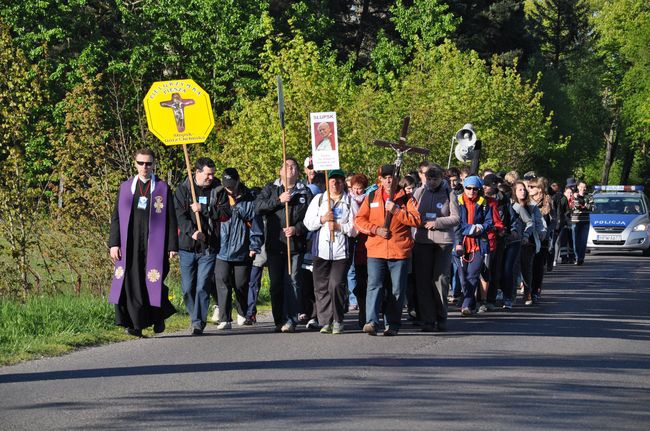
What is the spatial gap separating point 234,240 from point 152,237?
147cm

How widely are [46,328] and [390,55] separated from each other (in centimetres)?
4669

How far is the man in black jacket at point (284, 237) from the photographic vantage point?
1582cm

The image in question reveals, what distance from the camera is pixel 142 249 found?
15008 millimetres

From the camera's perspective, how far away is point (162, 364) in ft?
41.0

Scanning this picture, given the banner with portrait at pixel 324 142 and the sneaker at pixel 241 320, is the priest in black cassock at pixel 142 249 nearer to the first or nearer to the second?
the sneaker at pixel 241 320

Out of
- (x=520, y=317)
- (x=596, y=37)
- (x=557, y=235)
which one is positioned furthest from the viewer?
(x=596, y=37)

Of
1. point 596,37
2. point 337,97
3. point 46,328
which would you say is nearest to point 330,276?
point 46,328

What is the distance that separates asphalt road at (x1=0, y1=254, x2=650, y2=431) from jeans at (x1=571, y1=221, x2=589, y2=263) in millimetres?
15666

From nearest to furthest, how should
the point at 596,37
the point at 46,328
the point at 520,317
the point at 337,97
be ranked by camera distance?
the point at 46,328 → the point at 520,317 → the point at 337,97 → the point at 596,37

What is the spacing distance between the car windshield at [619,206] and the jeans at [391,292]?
80.9ft

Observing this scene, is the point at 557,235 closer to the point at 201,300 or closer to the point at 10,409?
the point at 201,300

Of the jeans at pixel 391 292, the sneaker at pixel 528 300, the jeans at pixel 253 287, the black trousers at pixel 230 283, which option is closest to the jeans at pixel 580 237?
the sneaker at pixel 528 300

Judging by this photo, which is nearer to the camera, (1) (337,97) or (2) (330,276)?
(2) (330,276)

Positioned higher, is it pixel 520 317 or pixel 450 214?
pixel 450 214
